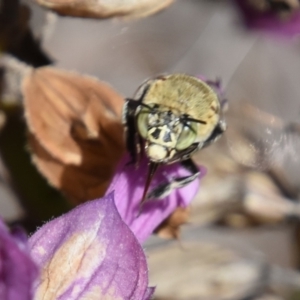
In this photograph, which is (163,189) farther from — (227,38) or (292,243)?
(227,38)

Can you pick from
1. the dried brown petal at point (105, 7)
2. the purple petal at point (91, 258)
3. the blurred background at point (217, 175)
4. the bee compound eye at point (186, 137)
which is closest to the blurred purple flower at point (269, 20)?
the blurred background at point (217, 175)

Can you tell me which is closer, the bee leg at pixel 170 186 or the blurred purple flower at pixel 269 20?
the bee leg at pixel 170 186

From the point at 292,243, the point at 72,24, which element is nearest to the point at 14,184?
the point at 292,243

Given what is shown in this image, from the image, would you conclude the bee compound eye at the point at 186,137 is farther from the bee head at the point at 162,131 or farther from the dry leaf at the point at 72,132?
the dry leaf at the point at 72,132

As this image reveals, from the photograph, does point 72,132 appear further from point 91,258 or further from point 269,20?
point 269,20

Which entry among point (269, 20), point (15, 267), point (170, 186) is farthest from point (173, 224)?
point (269, 20)

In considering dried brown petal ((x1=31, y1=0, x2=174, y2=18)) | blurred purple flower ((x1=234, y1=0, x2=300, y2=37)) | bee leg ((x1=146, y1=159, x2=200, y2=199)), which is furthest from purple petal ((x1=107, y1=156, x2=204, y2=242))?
blurred purple flower ((x1=234, y1=0, x2=300, y2=37))
